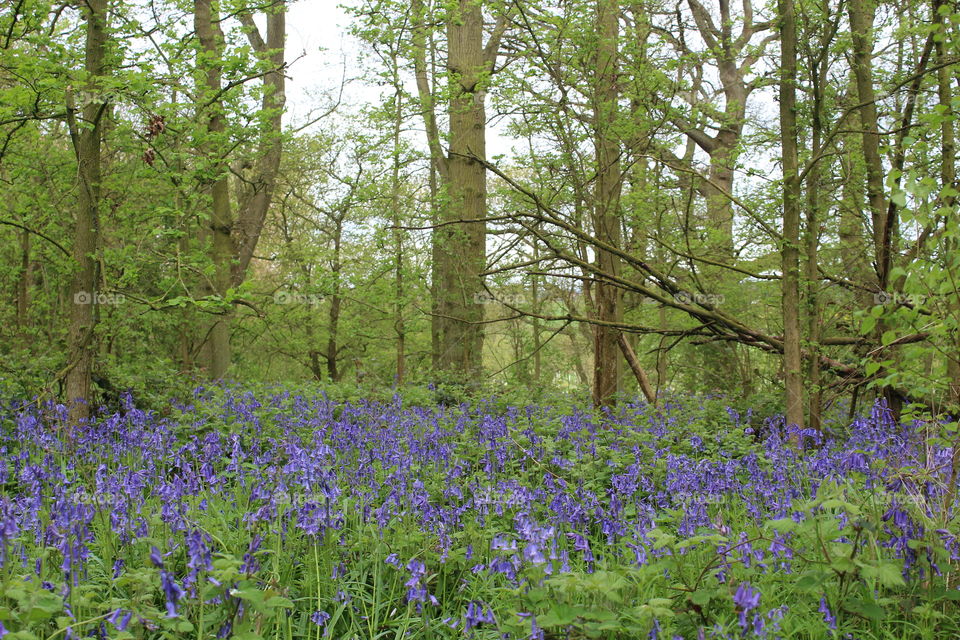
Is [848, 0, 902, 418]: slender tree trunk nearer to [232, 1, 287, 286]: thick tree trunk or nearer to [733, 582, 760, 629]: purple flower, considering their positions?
[733, 582, 760, 629]: purple flower

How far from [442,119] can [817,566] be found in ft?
45.3

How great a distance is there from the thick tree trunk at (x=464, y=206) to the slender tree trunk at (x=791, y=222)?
16.4ft

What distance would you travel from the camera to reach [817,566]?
3.27m

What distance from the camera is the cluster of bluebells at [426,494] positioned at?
2936 mm

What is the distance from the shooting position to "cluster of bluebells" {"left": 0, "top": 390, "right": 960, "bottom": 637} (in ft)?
9.63

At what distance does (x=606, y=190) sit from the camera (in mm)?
8797

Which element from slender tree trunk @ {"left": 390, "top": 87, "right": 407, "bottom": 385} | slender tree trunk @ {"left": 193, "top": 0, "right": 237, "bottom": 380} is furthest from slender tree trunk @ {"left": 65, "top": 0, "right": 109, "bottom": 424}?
slender tree trunk @ {"left": 390, "top": 87, "right": 407, "bottom": 385}

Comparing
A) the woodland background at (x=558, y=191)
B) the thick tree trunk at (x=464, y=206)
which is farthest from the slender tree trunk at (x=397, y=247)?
the thick tree trunk at (x=464, y=206)

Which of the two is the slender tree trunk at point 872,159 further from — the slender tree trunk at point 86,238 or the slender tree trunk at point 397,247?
the slender tree trunk at point 397,247

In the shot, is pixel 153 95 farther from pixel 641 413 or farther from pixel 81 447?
pixel 641 413

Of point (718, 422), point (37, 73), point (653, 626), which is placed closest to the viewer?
point (653, 626)

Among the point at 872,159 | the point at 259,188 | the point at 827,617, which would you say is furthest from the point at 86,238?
the point at 259,188

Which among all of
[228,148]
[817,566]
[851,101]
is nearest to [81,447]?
[228,148]

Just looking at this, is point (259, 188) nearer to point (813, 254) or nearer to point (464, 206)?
point (464, 206)
